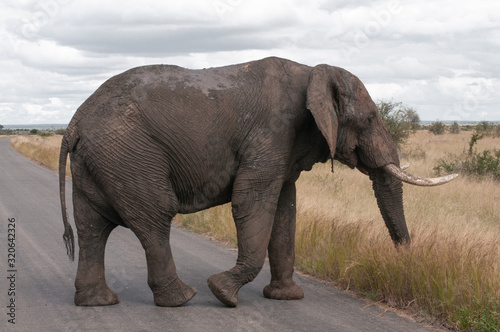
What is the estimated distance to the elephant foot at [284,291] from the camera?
6750 millimetres

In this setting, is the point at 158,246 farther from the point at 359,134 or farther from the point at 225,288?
the point at 359,134

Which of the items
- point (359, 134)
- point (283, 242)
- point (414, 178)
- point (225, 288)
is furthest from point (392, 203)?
point (225, 288)

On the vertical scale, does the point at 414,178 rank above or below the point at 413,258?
above

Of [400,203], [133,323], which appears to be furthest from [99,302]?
[400,203]

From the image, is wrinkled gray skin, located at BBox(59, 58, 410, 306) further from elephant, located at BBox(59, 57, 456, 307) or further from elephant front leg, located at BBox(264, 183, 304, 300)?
elephant front leg, located at BBox(264, 183, 304, 300)

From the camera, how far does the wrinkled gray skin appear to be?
19.8ft

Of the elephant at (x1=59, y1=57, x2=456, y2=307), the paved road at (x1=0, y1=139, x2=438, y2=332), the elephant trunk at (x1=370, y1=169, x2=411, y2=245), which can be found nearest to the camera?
the paved road at (x1=0, y1=139, x2=438, y2=332)

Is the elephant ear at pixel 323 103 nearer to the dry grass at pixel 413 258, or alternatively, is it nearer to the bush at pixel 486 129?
the dry grass at pixel 413 258

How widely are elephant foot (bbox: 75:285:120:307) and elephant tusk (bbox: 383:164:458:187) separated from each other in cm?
319

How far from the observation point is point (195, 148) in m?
6.16

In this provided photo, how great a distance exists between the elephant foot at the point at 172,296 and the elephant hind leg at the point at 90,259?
1.59ft

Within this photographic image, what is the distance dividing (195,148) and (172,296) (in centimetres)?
151

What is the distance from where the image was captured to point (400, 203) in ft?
22.6

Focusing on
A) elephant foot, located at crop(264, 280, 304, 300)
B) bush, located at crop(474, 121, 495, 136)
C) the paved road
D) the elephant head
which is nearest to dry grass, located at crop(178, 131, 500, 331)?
the paved road
